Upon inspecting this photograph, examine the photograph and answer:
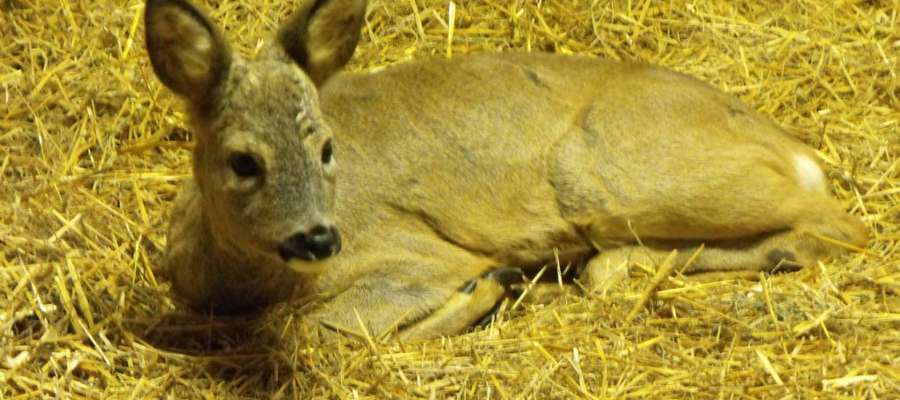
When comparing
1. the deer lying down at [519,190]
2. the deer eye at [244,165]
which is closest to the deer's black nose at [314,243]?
the deer eye at [244,165]

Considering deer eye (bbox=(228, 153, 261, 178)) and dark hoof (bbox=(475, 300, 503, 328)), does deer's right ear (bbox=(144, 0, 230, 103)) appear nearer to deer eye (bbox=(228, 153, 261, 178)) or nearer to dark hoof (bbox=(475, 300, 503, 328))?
deer eye (bbox=(228, 153, 261, 178))

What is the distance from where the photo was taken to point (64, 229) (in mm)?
5949

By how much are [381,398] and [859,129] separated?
3.39 m

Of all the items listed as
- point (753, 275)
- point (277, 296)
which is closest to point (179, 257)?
point (277, 296)

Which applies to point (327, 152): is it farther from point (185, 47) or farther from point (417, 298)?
point (417, 298)

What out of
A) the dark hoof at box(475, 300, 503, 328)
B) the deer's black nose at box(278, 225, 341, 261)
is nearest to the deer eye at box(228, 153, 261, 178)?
the deer's black nose at box(278, 225, 341, 261)

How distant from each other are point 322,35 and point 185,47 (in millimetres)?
565

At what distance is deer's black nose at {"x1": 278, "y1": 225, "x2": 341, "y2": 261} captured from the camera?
4.75m

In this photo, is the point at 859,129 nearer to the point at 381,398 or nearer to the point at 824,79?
the point at 824,79

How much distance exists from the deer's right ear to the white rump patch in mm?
2864

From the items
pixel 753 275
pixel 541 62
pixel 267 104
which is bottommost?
pixel 753 275

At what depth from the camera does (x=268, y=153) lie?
15.7 ft

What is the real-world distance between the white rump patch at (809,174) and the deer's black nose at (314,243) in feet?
8.57

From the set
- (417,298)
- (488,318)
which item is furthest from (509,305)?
(417,298)
